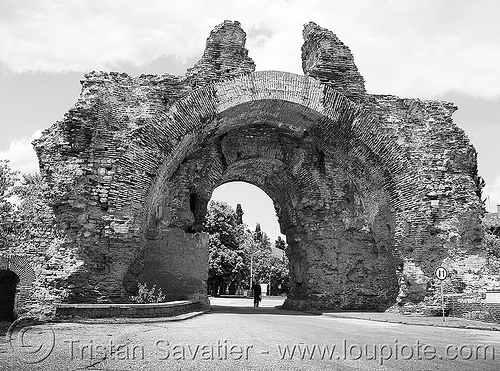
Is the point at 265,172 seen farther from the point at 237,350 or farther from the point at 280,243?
the point at 280,243

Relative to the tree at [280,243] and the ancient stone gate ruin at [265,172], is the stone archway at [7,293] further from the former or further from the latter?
the tree at [280,243]

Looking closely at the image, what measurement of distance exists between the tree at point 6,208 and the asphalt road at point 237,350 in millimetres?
4304

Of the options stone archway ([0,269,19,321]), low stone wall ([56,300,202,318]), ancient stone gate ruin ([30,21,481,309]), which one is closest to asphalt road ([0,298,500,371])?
low stone wall ([56,300,202,318])

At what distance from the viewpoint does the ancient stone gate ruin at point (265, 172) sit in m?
11.5

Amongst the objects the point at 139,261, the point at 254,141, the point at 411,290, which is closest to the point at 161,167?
the point at 139,261

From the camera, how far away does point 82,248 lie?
11.2 meters

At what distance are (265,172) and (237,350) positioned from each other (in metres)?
11.3

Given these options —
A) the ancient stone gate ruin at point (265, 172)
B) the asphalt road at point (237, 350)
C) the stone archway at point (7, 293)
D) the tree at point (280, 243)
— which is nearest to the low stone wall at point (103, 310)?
the asphalt road at point (237, 350)

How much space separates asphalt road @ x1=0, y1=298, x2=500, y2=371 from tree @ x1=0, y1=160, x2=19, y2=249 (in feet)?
14.1

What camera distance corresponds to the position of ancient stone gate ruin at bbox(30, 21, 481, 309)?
11.5m

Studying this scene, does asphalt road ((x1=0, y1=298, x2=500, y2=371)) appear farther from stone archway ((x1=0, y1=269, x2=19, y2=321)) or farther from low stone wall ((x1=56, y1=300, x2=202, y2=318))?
stone archway ((x1=0, y1=269, x2=19, y2=321))

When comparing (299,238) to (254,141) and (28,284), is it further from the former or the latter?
(28,284)

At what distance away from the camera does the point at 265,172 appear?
54.0ft

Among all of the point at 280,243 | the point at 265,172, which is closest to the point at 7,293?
the point at 265,172
